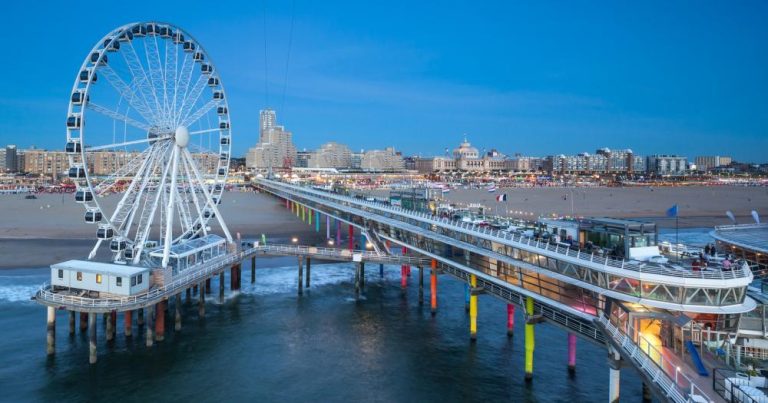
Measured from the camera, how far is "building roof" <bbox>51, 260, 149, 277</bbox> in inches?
1195

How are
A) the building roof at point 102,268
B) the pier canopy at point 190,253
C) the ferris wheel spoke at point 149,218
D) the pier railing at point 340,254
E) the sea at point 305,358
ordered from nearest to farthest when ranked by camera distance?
the sea at point 305,358
the building roof at point 102,268
the ferris wheel spoke at point 149,218
the pier canopy at point 190,253
the pier railing at point 340,254

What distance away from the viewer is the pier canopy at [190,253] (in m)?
36.0

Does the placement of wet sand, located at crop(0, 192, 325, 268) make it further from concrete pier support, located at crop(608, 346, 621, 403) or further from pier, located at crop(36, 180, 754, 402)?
concrete pier support, located at crop(608, 346, 621, 403)

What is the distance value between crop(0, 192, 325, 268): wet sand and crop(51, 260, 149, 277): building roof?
23.3 m

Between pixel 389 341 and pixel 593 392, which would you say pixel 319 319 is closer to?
pixel 389 341

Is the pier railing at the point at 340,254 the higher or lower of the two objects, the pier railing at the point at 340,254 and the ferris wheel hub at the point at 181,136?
the lower

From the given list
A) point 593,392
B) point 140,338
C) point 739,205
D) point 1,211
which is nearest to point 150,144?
point 140,338

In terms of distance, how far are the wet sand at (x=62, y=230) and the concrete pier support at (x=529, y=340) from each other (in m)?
42.0

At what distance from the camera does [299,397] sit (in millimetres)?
24828

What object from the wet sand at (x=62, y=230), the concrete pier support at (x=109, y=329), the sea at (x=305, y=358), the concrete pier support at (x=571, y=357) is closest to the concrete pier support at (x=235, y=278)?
the sea at (x=305, y=358)

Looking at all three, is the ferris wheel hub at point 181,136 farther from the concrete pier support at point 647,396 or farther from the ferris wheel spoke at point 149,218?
the concrete pier support at point 647,396

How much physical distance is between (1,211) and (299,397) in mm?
104240

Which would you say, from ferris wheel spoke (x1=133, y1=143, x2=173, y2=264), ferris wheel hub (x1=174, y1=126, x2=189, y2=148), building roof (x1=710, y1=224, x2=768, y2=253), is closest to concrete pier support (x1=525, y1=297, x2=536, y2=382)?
building roof (x1=710, y1=224, x2=768, y2=253)

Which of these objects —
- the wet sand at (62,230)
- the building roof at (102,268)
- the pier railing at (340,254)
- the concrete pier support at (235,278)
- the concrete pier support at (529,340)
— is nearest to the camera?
the concrete pier support at (529,340)
